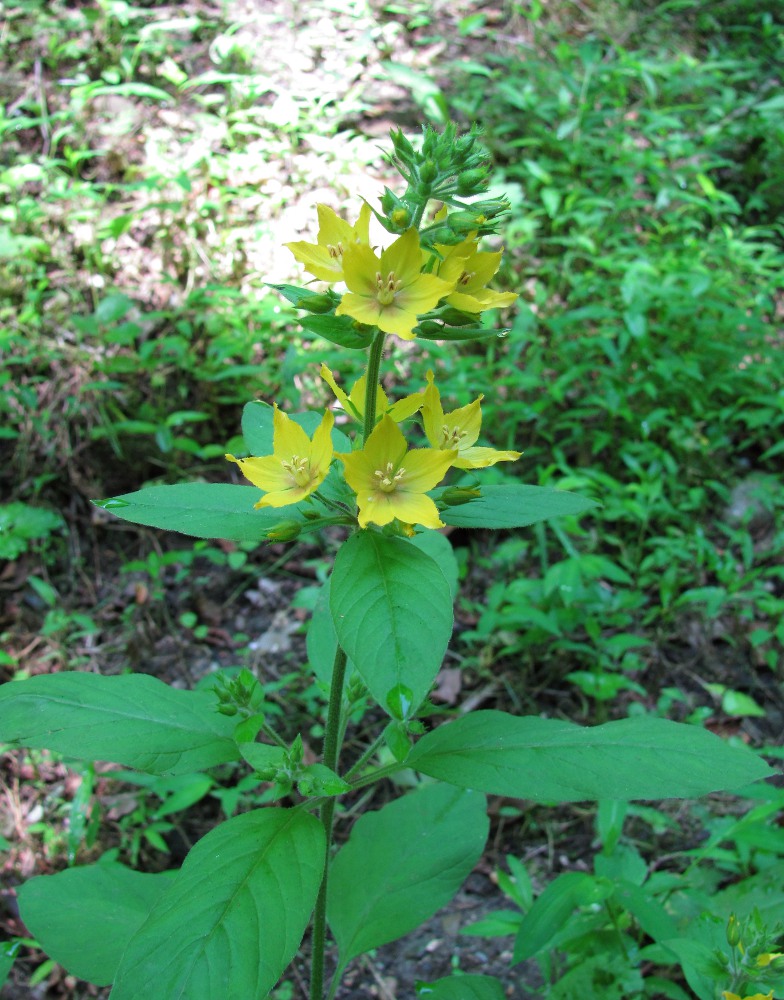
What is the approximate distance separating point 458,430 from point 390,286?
0.35 metres

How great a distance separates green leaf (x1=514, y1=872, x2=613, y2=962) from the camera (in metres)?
1.85

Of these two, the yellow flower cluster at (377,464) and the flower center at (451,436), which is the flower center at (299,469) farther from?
Answer: the flower center at (451,436)

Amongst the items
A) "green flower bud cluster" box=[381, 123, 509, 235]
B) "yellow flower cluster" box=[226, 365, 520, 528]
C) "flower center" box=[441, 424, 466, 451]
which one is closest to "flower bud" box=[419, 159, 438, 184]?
"green flower bud cluster" box=[381, 123, 509, 235]

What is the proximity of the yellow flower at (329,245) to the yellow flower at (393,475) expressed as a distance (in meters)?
0.36

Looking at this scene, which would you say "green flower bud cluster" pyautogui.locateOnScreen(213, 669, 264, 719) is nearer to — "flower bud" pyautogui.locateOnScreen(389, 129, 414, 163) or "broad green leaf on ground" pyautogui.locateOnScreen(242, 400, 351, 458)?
"broad green leaf on ground" pyautogui.locateOnScreen(242, 400, 351, 458)

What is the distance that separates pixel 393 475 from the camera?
4.87 ft

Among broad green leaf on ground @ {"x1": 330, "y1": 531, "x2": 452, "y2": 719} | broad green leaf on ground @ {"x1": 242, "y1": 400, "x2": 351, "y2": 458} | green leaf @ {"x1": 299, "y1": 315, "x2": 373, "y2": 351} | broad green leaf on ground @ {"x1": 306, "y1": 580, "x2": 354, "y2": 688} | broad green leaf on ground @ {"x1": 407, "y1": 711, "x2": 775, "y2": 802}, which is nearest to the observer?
broad green leaf on ground @ {"x1": 330, "y1": 531, "x2": 452, "y2": 719}

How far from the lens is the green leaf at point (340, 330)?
4.89 feet

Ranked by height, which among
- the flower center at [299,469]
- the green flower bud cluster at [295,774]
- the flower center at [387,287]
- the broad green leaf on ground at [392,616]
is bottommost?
the green flower bud cluster at [295,774]

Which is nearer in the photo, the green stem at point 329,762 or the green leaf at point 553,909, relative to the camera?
the green stem at point 329,762

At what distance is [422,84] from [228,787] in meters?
4.42

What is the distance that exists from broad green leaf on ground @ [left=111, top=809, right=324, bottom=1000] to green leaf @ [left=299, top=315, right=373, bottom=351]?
933 millimetres

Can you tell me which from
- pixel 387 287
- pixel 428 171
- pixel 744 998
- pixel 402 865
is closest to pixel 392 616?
pixel 387 287

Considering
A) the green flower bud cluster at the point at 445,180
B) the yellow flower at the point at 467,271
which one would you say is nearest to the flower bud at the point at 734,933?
the yellow flower at the point at 467,271
